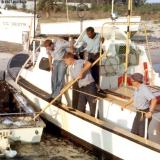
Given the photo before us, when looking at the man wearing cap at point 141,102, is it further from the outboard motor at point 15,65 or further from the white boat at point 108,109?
the outboard motor at point 15,65

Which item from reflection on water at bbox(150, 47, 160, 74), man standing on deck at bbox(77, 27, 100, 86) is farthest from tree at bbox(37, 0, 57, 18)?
man standing on deck at bbox(77, 27, 100, 86)

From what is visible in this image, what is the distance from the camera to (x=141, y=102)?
9.91m

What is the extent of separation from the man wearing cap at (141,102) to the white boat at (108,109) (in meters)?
0.21

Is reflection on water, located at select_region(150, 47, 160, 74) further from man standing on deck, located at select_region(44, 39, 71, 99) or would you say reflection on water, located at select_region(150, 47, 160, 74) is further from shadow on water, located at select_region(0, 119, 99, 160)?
shadow on water, located at select_region(0, 119, 99, 160)

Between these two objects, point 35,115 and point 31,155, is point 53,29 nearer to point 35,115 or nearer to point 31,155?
point 35,115

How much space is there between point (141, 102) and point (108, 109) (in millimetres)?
1915

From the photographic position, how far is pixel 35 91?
13719 millimetres

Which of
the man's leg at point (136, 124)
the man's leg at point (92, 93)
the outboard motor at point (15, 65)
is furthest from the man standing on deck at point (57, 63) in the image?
the outboard motor at point (15, 65)

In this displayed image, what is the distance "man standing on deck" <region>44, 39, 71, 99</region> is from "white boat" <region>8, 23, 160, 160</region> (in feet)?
1.05

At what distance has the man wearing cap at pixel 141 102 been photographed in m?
9.64

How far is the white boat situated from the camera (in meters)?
10.4

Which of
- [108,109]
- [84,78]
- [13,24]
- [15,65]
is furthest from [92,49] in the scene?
[13,24]

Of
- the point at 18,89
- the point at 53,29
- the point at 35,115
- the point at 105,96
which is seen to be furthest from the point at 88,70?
the point at 18,89

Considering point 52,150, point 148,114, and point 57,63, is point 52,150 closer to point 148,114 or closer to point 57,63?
point 57,63
